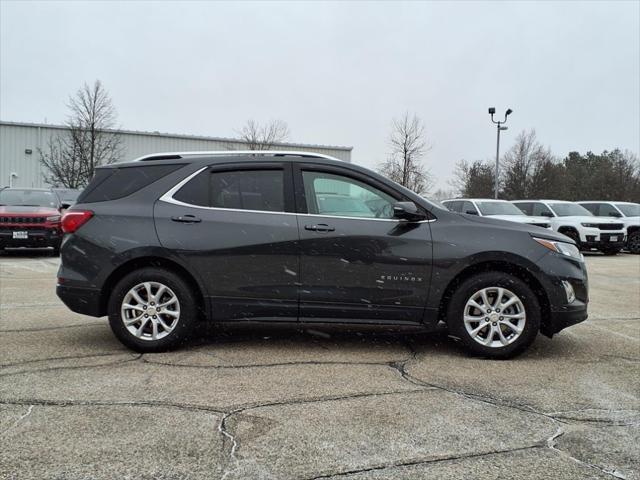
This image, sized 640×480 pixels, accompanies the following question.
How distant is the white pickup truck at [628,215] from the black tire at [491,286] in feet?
52.0

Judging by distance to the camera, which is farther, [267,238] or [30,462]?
[267,238]

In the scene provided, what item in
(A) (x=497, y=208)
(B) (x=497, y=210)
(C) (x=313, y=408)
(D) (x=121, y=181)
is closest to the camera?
(C) (x=313, y=408)

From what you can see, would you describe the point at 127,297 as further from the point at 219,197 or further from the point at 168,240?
the point at 219,197

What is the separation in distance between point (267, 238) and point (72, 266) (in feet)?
5.65

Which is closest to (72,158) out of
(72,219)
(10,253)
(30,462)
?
(10,253)

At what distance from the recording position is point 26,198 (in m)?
13.6

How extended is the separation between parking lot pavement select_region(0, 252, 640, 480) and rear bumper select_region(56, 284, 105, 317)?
37 centimetres

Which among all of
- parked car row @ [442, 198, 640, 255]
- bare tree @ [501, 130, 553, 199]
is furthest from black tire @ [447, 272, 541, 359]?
bare tree @ [501, 130, 553, 199]

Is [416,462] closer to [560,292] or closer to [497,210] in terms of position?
[560,292]

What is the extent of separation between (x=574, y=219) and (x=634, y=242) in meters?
3.43

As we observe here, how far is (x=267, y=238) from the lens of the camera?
175 inches

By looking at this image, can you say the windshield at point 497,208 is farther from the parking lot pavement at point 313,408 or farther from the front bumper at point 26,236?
the front bumper at point 26,236

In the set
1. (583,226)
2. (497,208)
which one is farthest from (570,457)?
(583,226)

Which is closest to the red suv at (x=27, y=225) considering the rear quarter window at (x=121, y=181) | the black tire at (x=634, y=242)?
the rear quarter window at (x=121, y=181)
